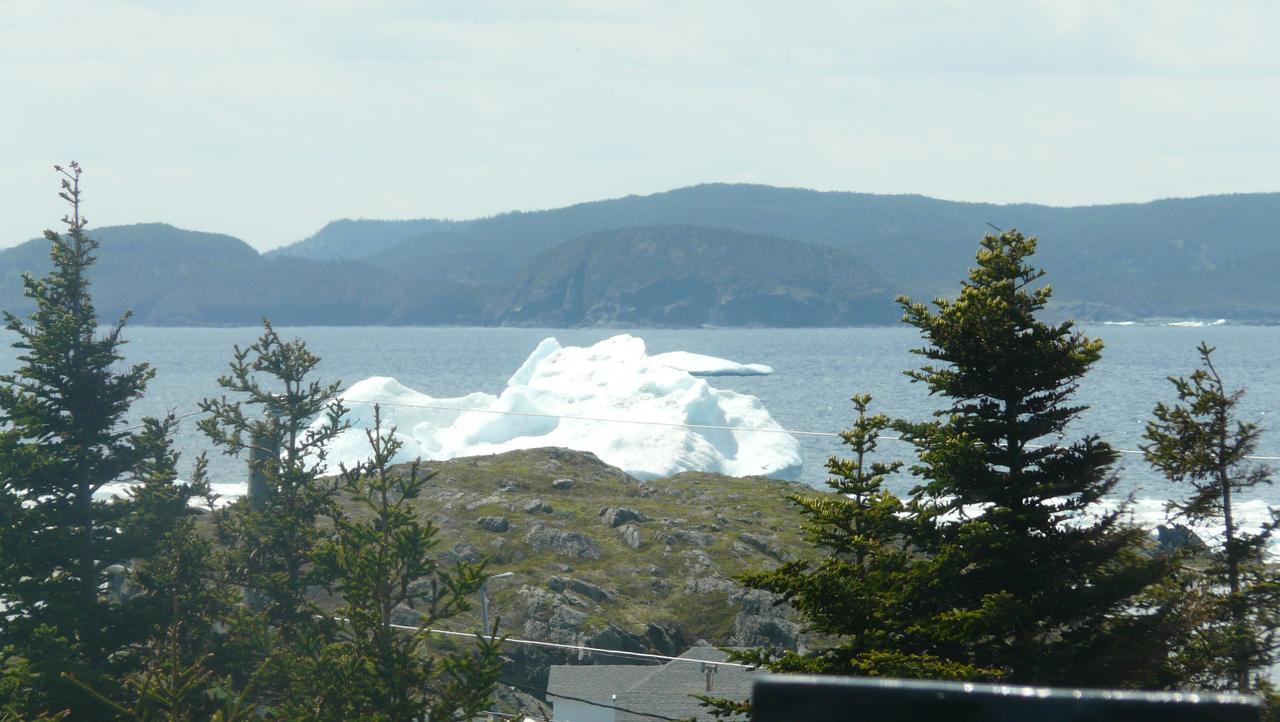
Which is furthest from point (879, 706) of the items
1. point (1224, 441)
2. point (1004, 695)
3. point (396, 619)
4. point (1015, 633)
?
point (396, 619)

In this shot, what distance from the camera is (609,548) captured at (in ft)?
208

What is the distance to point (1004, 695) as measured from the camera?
1986 mm

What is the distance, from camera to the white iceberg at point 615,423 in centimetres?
8956

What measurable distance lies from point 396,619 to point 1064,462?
35.5 metres

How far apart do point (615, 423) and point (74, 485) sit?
6649 cm

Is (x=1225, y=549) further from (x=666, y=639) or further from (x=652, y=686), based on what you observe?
(x=666, y=639)

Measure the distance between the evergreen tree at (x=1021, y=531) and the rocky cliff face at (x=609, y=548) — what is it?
27840mm

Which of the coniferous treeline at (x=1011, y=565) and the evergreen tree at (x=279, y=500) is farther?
the evergreen tree at (x=279, y=500)

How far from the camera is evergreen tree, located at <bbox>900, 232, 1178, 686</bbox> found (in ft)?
49.8

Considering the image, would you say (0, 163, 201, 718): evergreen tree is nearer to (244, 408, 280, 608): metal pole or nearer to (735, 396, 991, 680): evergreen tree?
(244, 408, 280, 608): metal pole

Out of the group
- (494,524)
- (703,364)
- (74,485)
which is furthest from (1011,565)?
(703,364)

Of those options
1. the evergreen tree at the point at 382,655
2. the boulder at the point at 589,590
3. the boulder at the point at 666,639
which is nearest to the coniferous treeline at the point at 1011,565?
the evergreen tree at the point at 382,655

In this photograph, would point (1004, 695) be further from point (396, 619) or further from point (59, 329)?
point (396, 619)

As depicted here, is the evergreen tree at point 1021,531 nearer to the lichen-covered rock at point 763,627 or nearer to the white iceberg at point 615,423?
the lichen-covered rock at point 763,627
